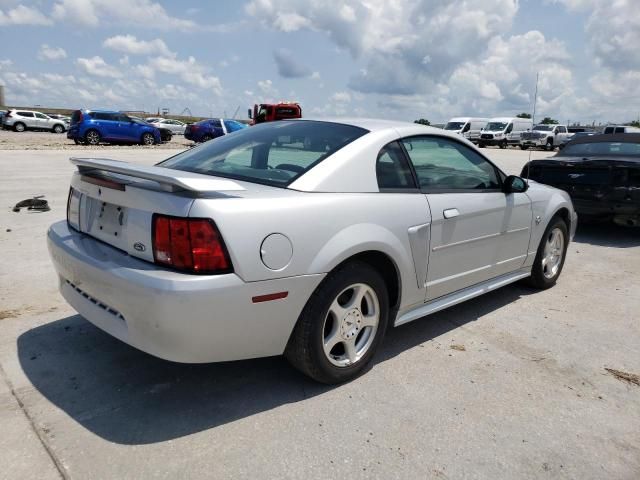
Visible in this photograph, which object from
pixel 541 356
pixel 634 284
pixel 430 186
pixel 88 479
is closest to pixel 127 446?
pixel 88 479

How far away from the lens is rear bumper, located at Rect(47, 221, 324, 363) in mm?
2322

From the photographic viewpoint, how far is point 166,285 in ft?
7.57

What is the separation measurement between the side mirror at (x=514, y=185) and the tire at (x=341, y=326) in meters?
1.55

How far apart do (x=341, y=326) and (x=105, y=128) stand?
23203 millimetres

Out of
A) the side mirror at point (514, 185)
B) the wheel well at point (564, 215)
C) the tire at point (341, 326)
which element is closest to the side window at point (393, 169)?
the tire at point (341, 326)

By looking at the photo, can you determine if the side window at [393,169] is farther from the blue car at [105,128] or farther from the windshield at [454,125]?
the windshield at [454,125]

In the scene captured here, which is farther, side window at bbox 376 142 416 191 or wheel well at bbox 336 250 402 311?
side window at bbox 376 142 416 191

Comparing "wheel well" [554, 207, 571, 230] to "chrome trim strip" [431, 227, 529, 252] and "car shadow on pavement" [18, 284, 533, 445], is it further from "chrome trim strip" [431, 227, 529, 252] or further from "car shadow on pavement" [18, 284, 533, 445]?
"car shadow on pavement" [18, 284, 533, 445]

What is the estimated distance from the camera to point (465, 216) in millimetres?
3549

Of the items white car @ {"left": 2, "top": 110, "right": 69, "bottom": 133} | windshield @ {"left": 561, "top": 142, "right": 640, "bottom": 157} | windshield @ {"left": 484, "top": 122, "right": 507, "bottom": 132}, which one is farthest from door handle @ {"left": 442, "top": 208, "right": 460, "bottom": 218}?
white car @ {"left": 2, "top": 110, "right": 69, "bottom": 133}

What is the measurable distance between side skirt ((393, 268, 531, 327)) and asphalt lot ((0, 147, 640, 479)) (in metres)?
0.26

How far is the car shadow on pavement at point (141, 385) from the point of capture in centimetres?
254

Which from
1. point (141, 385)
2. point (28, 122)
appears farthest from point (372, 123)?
point (28, 122)

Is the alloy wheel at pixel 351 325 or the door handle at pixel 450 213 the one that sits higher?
the door handle at pixel 450 213
